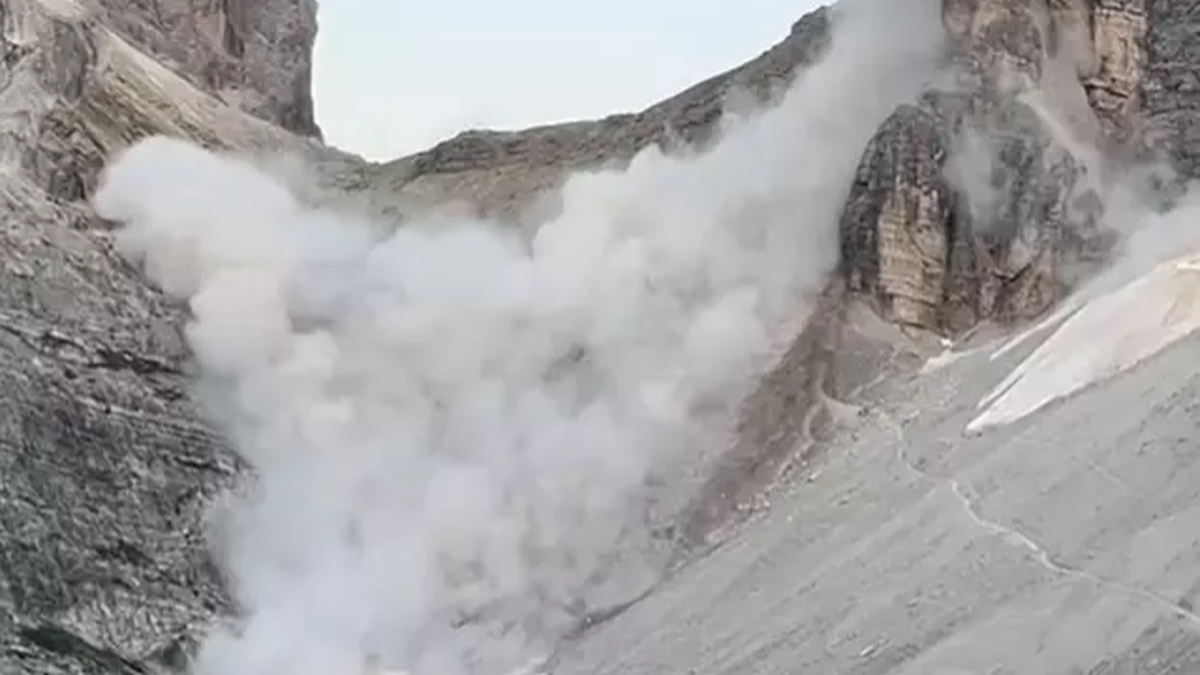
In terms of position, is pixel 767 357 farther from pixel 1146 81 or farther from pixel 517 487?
pixel 1146 81

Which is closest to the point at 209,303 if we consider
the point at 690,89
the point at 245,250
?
the point at 245,250

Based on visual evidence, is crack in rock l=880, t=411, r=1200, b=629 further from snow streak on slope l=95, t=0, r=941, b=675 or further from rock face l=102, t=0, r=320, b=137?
rock face l=102, t=0, r=320, b=137

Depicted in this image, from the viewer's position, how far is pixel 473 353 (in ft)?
142

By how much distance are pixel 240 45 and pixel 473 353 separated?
2001cm

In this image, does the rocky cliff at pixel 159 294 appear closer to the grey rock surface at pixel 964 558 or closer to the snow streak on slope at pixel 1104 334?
the snow streak on slope at pixel 1104 334

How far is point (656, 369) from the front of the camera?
4166 centimetres

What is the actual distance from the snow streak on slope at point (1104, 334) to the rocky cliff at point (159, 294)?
333cm

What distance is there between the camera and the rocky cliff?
38.7m

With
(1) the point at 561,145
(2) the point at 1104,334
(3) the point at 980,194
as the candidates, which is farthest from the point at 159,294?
(2) the point at 1104,334

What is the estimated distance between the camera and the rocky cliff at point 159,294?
38.7m

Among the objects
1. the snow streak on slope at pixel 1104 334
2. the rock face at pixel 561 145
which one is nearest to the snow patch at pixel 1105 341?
the snow streak on slope at pixel 1104 334

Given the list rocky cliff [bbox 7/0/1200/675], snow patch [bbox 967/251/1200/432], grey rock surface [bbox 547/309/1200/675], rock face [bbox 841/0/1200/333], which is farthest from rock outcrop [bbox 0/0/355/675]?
snow patch [bbox 967/251/1200/432]

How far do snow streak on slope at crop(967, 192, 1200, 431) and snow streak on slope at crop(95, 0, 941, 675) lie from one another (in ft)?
19.3

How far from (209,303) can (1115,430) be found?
18.6m
